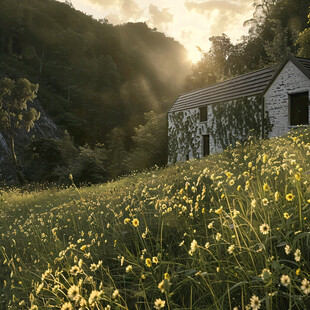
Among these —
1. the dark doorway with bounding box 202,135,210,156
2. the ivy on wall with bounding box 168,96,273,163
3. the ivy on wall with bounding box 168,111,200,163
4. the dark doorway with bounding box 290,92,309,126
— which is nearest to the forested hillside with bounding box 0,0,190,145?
the ivy on wall with bounding box 168,111,200,163

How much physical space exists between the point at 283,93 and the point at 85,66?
54.6m

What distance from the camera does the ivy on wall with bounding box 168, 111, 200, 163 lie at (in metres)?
23.5

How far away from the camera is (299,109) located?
1516cm

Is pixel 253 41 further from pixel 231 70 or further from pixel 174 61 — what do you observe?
pixel 174 61

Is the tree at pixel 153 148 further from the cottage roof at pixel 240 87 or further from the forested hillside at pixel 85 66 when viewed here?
the forested hillside at pixel 85 66

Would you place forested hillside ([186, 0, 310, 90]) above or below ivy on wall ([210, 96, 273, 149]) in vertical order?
above

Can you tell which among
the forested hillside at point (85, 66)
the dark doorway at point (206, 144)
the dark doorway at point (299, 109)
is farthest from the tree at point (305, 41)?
the forested hillside at point (85, 66)

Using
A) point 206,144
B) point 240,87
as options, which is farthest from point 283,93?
point 206,144

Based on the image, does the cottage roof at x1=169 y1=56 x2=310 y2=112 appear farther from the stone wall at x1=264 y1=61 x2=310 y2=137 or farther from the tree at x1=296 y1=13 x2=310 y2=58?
the tree at x1=296 y1=13 x2=310 y2=58

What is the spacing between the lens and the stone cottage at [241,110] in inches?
590

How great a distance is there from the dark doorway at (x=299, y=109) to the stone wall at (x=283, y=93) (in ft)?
1.24

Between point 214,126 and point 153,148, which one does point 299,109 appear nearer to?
point 214,126

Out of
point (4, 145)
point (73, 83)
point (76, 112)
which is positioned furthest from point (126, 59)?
point (4, 145)

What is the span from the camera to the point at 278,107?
15648mm
